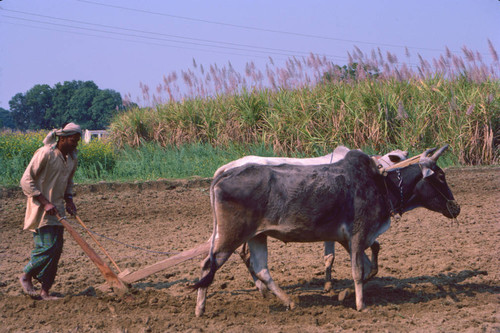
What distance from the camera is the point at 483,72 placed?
42.7ft

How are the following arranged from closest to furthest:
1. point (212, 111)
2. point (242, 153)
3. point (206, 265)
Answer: point (206, 265), point (242, 153), point (212, 111)

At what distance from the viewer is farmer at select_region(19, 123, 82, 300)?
17.5 feet

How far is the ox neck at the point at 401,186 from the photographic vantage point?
540 centimetres

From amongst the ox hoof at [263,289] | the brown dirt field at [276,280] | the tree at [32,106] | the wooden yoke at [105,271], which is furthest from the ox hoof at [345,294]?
the tree at [32,106]

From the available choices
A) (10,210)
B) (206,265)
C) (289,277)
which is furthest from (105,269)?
(10,210)

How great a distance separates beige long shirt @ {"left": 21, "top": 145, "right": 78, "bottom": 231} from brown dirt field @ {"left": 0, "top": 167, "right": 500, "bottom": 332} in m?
0.83

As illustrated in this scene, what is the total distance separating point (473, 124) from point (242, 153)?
5318mm

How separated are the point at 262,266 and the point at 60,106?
57664mm

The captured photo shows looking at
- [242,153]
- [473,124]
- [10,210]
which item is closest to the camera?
[10,210]

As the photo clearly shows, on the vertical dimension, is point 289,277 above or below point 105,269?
below

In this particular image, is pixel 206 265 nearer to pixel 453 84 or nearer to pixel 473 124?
pixel 473 124

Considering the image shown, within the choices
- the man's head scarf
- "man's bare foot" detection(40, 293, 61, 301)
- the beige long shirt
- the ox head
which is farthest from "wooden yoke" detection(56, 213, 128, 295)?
the ox head

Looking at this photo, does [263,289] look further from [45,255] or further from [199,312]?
[45,255]

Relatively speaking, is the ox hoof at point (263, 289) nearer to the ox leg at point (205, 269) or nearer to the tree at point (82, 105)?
the ox leg at point (205, 269)
